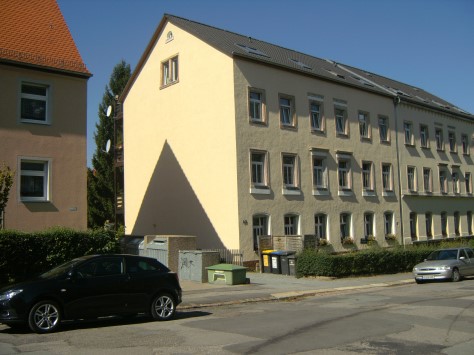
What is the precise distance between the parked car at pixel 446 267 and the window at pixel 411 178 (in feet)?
54.6

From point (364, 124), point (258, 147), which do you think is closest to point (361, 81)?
point (364, 124)

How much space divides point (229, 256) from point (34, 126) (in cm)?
1122

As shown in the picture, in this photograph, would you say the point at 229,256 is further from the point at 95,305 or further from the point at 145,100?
the point at 95,305

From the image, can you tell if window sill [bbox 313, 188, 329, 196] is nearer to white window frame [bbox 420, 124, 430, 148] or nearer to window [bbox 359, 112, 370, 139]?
window [bbox 359, 112, 370, 139]

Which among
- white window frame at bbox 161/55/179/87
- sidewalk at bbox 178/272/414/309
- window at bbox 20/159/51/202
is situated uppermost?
white window frame at bbox 161/55/179/87

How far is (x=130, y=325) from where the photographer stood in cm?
1186

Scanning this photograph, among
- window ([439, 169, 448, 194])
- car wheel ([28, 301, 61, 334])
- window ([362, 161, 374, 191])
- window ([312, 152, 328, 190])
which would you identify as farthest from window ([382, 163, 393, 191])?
car wheel ([28, 301, 61, 334])

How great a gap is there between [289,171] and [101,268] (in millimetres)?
19900

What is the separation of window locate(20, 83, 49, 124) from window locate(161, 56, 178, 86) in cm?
1235

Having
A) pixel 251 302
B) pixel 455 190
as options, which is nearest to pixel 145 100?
pixel 251 302

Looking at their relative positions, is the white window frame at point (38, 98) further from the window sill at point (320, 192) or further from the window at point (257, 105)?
the window sill at point (320, 192)

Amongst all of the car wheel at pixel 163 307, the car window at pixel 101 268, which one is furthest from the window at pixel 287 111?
the car window at pixel 101 268

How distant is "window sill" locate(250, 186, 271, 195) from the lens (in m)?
28.0

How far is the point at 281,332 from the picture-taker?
10461 millimetres
